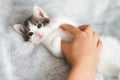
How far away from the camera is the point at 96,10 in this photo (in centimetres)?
120

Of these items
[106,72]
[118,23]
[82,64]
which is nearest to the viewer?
[82,64]

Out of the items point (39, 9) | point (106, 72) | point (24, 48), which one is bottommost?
point (106, 72)

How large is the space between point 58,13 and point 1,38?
0.33 metres

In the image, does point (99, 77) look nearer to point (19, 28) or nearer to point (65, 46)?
point (65, 46)

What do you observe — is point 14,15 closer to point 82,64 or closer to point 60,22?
point 60,22

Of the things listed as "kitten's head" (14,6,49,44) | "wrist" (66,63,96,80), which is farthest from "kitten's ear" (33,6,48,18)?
"wrist" (66,63,96,80)

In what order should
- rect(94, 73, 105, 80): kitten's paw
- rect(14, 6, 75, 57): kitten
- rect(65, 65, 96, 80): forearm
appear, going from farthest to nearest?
rect(14, 6, 75, 57): kitten
rect(94, 73, 105, 80): kitten's paw
rect(65, 65, 96, 80): forearm

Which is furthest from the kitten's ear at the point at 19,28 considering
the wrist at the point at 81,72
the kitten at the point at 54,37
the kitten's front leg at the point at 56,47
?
the wrist at the point at 81,72

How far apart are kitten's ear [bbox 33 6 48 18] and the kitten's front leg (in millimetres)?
147

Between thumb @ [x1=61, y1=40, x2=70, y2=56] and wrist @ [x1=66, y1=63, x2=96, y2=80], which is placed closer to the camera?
wrist @ [x1=66, y1=63, x2=96, y2=80]

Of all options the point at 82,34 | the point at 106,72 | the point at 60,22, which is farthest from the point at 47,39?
the point at 106,72

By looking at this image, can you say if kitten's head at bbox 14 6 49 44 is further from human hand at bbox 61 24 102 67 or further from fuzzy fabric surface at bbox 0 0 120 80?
human hand at bbox 61 24 102 67

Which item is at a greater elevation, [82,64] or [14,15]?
[14,15]

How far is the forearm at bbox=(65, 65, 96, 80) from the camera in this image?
0.87 m
